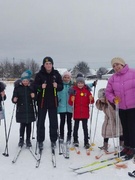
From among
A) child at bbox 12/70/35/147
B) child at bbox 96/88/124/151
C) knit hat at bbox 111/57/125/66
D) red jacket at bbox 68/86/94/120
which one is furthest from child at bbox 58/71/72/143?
knit hat at bbox 111/57/125/66

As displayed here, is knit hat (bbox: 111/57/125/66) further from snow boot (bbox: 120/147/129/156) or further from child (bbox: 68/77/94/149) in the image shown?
snow boot (bbox: 120/147/129/156)

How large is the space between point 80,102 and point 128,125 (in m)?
1.32

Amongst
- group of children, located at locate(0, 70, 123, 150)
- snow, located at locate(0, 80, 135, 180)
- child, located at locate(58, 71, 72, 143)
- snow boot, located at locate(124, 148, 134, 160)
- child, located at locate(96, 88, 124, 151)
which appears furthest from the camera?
child, located at locate(58, 71, 72, 143)

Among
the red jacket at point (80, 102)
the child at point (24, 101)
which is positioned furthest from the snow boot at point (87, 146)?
the child at point (24, 101)

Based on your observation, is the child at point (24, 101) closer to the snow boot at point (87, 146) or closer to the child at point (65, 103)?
the child at point (65, 103)

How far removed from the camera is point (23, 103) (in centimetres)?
567

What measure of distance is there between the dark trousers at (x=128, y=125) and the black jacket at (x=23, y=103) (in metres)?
2.17

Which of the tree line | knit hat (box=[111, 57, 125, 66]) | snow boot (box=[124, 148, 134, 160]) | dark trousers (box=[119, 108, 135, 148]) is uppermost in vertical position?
the tree line

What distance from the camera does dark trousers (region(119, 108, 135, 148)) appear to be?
501cm

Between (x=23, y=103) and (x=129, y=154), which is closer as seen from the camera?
(x=129, y=154)

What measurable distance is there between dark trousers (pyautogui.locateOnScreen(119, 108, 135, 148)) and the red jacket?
929 mm

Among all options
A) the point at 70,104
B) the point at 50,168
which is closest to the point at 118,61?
the point at 70,104

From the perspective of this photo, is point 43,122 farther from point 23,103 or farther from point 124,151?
point 124,151

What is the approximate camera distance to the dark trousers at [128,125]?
5012mm
